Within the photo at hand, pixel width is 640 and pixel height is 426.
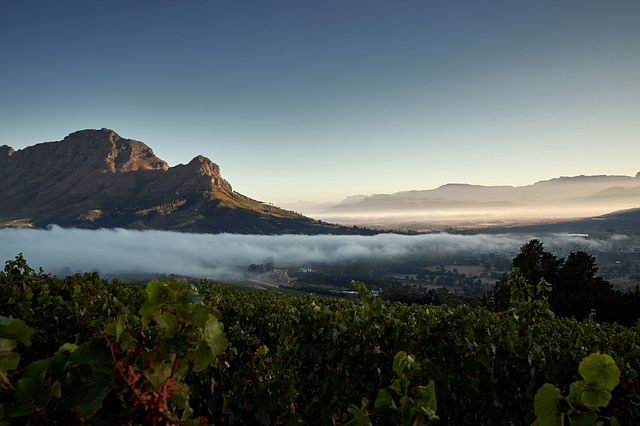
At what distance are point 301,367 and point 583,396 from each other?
7.42 meters

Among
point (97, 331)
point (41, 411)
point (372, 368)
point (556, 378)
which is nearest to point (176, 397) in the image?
point (41, 411)

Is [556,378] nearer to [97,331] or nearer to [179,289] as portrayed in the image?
[179,289]

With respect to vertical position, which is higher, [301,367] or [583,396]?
[583,396]

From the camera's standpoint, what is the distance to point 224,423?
6059mm

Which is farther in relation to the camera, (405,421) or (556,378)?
(556,378)

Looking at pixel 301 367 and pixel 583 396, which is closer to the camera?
pixel 583 396

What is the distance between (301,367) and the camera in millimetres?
8195

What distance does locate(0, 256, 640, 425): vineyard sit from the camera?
4.59 feet

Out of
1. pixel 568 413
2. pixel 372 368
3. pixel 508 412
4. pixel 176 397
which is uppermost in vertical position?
pixel 176 397

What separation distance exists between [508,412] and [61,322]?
923cm

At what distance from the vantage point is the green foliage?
4.48ft

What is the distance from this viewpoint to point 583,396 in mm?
1418

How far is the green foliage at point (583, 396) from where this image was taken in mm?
1366

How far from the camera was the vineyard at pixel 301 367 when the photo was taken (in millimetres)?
1400
